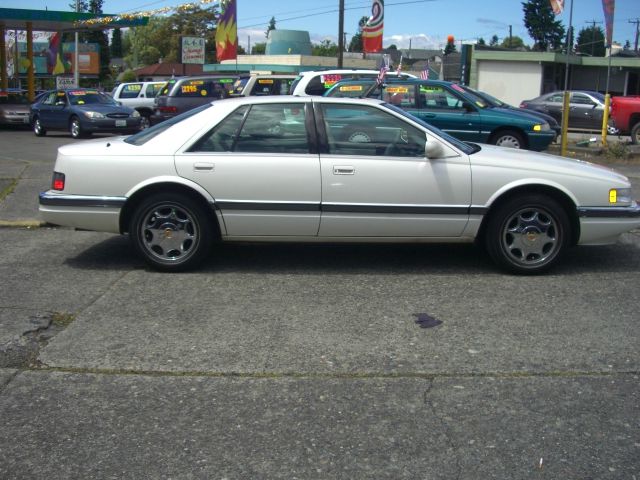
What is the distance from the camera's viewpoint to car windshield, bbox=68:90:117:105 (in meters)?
23.0

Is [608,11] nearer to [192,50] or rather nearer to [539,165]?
[539,165]

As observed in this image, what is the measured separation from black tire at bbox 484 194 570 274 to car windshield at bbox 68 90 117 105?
18.8m

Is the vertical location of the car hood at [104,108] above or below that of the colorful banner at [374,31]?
below

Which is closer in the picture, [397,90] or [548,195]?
[548,195]

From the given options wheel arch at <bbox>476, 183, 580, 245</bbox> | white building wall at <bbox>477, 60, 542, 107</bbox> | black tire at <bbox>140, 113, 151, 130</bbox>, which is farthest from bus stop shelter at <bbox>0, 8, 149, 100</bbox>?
wheel arch at <bbox>476, 183, 580, 245</bbox>

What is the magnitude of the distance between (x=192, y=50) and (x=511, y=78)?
16.3 meters

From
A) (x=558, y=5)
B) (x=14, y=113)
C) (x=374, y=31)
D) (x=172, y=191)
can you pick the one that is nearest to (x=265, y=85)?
(x=558, y=5)

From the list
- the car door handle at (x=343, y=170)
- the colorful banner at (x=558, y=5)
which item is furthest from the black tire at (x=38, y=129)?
the car door handle at (x=343, y=170)

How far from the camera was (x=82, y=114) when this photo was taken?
72.5 ft

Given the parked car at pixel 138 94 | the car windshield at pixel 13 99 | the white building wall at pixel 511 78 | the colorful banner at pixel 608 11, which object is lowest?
the car windshield at pixel 13 99

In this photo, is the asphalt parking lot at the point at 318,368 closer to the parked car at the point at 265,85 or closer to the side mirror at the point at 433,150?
the side mirror at the point at 433,150

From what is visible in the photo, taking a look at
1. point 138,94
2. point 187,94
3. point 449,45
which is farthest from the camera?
point 449,45

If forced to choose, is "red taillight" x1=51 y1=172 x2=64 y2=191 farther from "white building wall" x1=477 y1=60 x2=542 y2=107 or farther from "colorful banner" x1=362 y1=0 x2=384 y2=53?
"white building wall" x1=477 y1=60 x2=542 y2=107

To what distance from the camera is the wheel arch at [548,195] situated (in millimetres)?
6379
